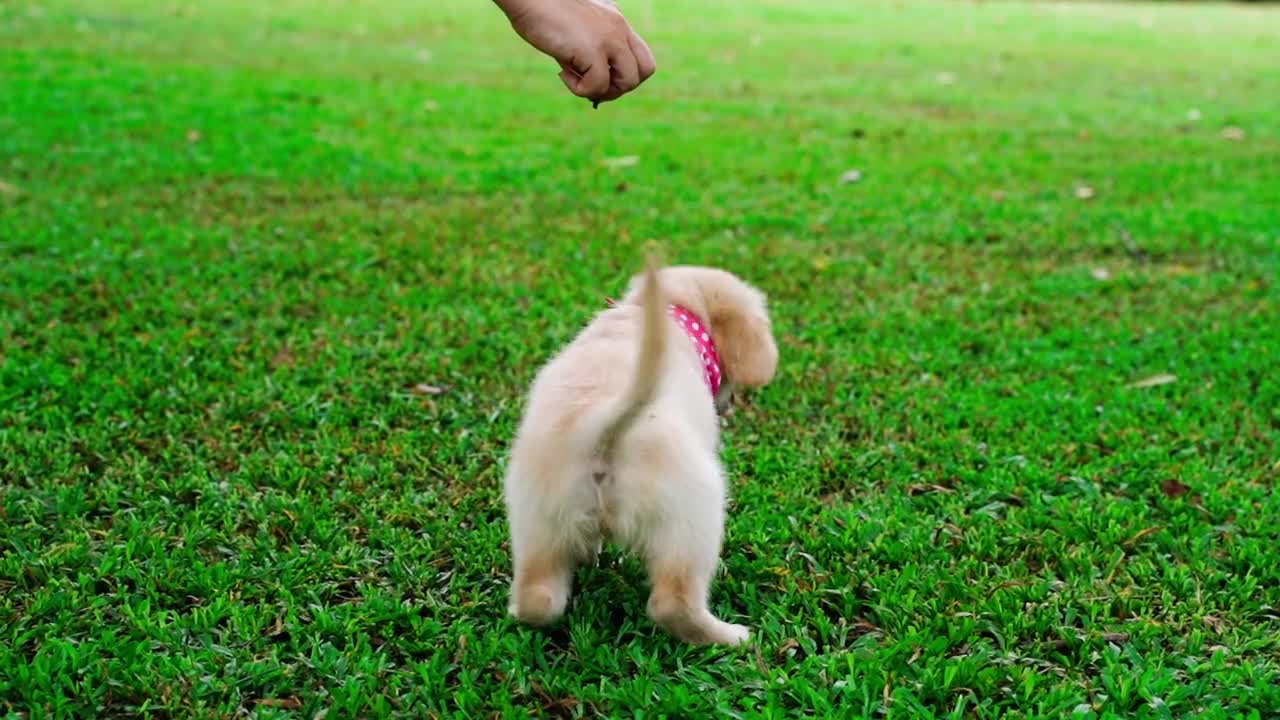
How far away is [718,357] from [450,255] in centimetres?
255

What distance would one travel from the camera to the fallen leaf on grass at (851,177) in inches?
277

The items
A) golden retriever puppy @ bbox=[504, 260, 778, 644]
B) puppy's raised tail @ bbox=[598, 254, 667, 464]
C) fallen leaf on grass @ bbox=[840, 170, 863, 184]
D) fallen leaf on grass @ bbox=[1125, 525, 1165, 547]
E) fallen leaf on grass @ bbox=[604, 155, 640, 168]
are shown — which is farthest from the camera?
fallen leaf on grass @ bbox=[604, 155, 640, 168]

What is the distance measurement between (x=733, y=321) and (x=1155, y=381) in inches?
75.6

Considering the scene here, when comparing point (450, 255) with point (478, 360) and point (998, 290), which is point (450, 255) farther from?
point (998, 290)

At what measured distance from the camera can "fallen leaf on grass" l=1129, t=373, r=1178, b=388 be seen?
13.6 feet

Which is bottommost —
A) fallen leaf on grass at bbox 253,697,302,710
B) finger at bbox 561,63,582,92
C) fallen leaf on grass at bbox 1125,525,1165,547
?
fallen leaf on grass at bbox 253,697,302,710

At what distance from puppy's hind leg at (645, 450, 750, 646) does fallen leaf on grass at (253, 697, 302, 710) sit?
0.76m

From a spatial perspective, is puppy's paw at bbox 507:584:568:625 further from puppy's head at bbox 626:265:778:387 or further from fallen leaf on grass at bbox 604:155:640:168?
fallen leaf on grass at bbox 604:155:640:168

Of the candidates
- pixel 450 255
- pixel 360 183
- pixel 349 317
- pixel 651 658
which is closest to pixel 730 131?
pixel 360 183

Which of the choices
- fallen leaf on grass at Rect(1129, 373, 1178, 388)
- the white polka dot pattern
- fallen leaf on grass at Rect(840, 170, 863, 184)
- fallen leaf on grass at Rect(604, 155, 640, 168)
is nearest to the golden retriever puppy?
the white polka dot pattern

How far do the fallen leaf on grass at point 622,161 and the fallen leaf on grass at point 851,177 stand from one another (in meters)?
1.30

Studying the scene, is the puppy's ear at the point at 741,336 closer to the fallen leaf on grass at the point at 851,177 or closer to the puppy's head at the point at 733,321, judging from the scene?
the puppy's head at the point at 733,321

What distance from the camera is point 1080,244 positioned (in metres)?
5.86

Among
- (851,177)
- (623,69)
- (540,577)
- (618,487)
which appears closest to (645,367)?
(618,487)
